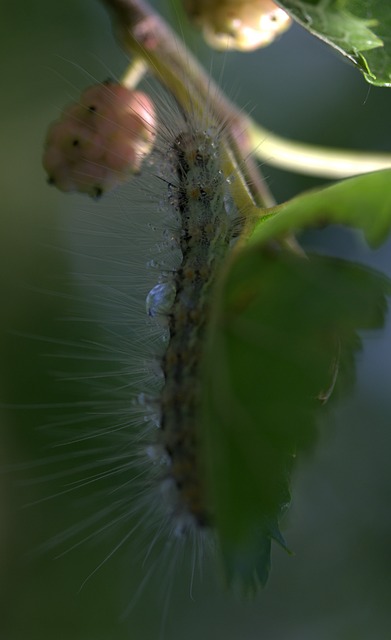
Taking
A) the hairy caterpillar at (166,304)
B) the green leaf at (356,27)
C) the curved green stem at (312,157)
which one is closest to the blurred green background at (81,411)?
the hairy caterpillar at (166,304)

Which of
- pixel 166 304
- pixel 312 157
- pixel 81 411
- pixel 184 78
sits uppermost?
pixel 184 78

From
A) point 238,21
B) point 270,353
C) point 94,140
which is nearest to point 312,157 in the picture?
point 238,21

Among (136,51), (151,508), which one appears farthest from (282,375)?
(136,51)

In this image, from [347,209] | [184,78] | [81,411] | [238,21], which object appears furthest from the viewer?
[81,411]

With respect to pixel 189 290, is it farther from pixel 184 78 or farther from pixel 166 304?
pixel 184 78

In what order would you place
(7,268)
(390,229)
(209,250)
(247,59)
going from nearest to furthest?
(390,229)
(209,250)
(7,268)
(247,59)

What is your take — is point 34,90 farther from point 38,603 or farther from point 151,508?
point 151,508

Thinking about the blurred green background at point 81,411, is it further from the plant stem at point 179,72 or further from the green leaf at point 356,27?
the green leaf at point 356,27
